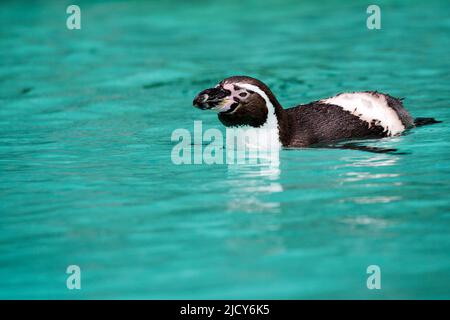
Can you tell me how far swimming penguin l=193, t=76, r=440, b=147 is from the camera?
9.50m

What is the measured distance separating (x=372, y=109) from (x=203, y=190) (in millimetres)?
2562

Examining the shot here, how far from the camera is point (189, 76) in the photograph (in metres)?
15.5

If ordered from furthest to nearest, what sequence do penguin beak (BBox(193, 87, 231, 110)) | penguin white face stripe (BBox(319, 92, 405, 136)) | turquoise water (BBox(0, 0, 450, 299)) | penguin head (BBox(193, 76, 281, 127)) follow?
penguin white face stripe (BBox(319, 92, 405, 136)), penguin head (BBox(193, 76, 281, 127)), penguin beak (BBox(193, 87, 231, 110)), turquoise water (BBox(0, 0, 450, 299))

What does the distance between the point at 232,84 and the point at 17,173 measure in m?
2.16

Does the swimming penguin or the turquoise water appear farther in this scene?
the swimming penguin

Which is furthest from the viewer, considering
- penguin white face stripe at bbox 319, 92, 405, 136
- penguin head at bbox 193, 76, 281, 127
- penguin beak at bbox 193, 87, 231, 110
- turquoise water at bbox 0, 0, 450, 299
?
penguin white face stripe at bbox 319, 92, 405, 136

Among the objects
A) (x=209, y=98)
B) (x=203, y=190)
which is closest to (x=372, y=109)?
(x=209, y=98)

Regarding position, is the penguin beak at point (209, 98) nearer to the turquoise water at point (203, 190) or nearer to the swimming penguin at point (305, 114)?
the swimming penguin at point (305, 114)

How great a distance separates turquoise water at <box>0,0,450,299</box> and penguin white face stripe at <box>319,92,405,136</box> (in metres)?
0.21

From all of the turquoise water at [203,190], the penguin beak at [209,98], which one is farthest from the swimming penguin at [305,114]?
the turquoise water at [203,190]

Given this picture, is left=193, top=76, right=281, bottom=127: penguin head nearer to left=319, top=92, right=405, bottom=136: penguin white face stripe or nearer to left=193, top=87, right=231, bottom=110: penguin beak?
left=193, top=87, right=231, bottom=110: penguin beak

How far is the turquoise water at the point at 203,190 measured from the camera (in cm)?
650

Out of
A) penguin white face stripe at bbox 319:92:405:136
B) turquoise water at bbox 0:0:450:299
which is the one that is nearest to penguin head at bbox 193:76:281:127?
turquoise water at bbox 0:0:450:299
